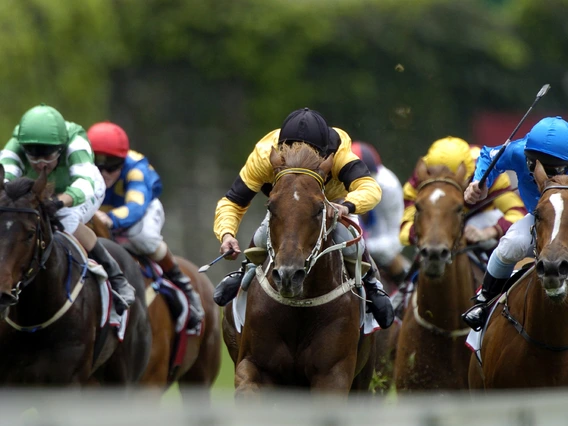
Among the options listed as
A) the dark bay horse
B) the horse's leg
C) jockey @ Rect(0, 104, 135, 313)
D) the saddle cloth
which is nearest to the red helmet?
jockey @ Rect(0, 104, 135, 313)

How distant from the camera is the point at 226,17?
20.1 metres

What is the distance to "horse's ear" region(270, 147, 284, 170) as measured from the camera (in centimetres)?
647

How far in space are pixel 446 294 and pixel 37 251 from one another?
289cm

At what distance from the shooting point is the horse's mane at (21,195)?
275 inches

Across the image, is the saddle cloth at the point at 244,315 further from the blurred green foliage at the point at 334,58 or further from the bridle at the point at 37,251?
the blurred green foliage at the point at 334,58

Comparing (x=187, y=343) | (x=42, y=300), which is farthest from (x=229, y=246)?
(x=187, y=343)

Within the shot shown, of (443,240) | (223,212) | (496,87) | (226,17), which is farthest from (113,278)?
(496,87)

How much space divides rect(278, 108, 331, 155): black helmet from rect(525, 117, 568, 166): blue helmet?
1.11 m

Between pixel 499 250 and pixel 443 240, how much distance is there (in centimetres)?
105

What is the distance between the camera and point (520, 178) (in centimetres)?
715

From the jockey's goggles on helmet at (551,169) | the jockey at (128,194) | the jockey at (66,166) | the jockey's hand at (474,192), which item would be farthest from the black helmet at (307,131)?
the jockey at (128,194)

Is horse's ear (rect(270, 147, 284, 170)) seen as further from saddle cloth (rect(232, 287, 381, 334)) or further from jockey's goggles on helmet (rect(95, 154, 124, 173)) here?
jockey's goggles on helmet (rect(95, 154, 124, 173))

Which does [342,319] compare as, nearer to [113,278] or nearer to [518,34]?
[113,278]

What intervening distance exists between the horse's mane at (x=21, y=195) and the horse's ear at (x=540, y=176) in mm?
2674
